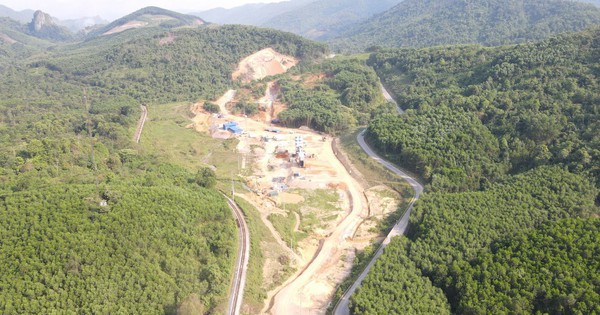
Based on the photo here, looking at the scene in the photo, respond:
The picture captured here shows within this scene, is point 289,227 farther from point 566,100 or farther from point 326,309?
A: point 566,100

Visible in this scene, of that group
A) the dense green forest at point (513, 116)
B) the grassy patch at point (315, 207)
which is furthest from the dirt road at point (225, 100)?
the grassy patch at point (315, 207)

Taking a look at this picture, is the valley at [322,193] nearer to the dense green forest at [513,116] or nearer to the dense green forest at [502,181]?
the dense green forest at [502,181]

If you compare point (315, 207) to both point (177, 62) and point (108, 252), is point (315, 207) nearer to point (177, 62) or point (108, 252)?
point (108, 252)

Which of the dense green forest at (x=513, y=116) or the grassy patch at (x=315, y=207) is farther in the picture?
the dense green forest at (x=513, y=116)

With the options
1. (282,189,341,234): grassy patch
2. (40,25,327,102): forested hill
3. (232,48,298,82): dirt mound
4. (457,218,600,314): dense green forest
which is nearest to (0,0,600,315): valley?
(457,218,600,314): dense green forest

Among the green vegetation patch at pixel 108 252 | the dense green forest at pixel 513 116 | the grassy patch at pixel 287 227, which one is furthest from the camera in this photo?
the dense green forest at pixel 513 116
